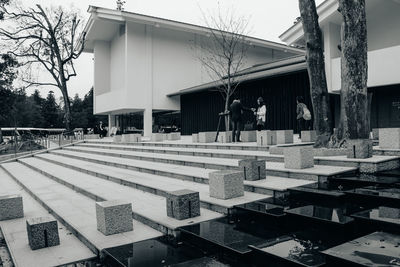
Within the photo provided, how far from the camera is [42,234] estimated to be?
4207 mm

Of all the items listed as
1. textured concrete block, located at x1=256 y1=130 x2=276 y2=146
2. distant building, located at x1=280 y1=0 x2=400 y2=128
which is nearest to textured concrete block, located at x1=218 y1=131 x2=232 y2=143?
textured concrete block, located at x1=256 y1=130 x2=276 y2=146

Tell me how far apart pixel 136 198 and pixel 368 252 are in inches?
172

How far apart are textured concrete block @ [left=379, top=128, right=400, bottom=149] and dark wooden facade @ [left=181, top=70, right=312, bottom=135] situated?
9.91 metres

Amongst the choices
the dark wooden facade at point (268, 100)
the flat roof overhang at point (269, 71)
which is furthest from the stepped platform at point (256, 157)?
the dark wooden facade at point (268, 100)

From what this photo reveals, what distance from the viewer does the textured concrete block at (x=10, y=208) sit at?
5.75 metres

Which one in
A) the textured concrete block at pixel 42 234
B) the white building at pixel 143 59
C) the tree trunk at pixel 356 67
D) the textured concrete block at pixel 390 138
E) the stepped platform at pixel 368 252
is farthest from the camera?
the white building at pixel 143 59

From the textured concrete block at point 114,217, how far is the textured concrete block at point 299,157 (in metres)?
3.37

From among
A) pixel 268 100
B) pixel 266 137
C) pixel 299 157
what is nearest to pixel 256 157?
pixel 266 137

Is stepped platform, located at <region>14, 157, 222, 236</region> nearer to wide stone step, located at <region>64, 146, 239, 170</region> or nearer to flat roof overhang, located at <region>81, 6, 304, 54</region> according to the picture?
wide stone step, located at <region>64, 146, 239, 170</region>

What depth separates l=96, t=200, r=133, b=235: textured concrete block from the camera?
436 centimetres

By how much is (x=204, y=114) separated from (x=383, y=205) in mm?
20109

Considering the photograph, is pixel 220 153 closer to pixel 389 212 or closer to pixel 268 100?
pixel 389 212

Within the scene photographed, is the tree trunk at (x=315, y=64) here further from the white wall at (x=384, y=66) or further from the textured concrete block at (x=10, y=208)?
the textured concrete block at (x=10, y=208)

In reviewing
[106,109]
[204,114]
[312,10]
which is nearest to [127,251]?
[312,10]
